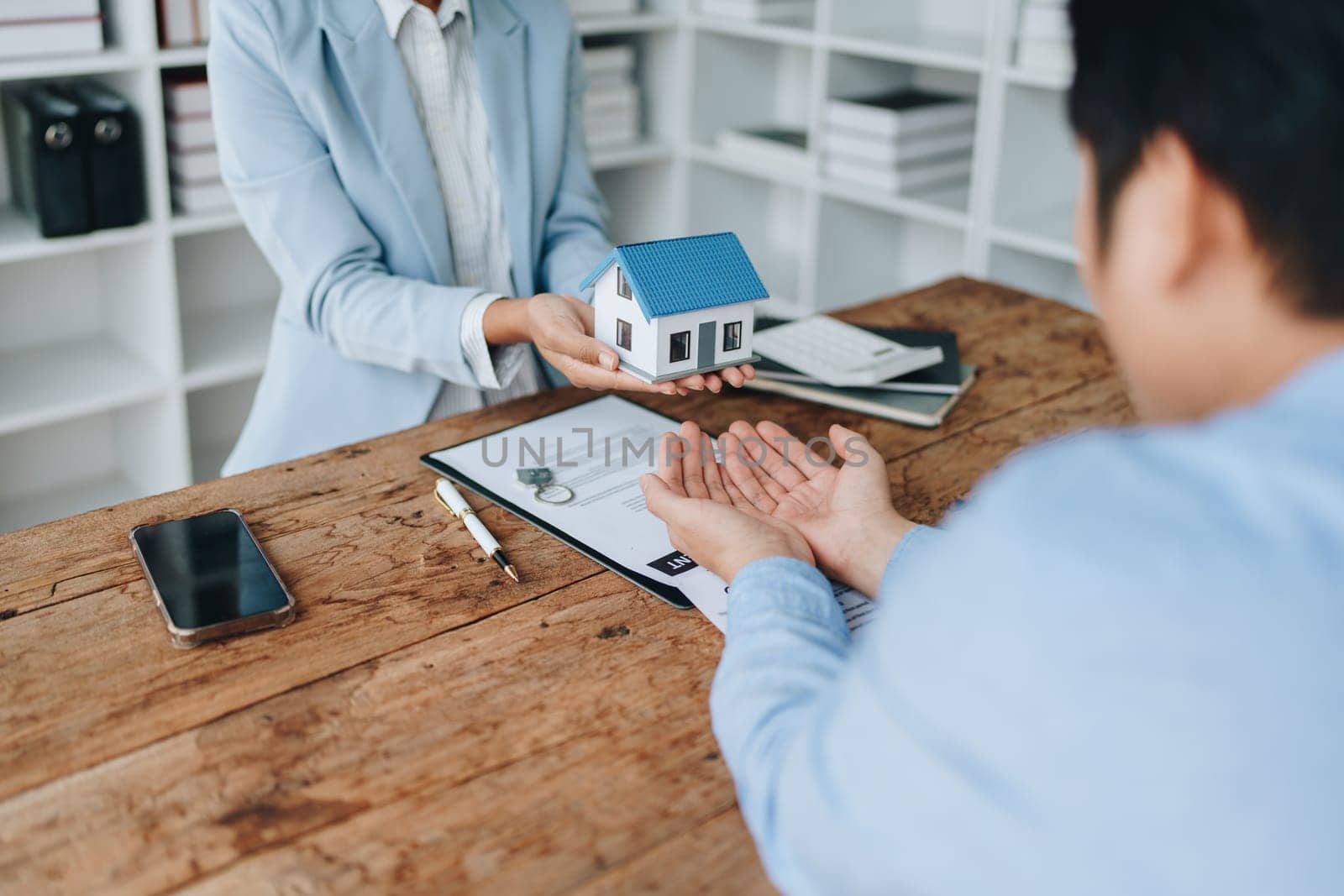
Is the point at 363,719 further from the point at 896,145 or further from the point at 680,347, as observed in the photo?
the point at 896,145

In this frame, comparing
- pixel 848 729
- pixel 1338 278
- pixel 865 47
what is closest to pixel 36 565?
pixel 848 729

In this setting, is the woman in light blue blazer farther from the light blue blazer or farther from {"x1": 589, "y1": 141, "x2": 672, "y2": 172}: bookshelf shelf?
{"x1": 589, "y1": 141, "x2": 672, "y2": 172}: bookshelf shelf

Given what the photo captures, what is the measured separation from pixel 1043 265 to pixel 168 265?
1920mm

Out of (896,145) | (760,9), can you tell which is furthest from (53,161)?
(896,145)

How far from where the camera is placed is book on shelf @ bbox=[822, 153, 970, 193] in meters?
2.87

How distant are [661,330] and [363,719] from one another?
22.4 inches

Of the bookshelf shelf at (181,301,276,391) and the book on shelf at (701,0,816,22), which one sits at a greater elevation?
the book on shelf at (701,0,816,22)

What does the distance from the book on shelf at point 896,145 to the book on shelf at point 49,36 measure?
1.61 metres

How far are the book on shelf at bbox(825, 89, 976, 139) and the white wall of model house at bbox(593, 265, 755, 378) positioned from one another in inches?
61.0

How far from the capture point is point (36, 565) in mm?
1134

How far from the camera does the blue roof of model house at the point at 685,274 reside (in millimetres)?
1323

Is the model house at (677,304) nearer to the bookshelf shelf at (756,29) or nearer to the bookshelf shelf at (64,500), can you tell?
the bookshelf shelf at (756,29)

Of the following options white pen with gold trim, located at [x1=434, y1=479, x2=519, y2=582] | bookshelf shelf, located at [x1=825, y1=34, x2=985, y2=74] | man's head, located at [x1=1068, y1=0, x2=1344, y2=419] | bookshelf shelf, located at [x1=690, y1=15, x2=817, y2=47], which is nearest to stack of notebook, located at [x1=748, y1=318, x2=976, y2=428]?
white pen with gold trim, located at [x1=434, y1=479, x2=519, y2=582]

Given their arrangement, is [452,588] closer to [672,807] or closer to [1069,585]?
[672,807]
